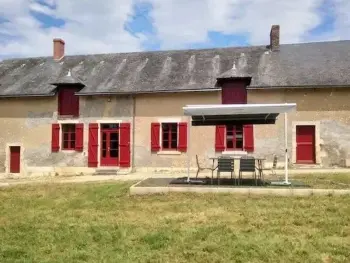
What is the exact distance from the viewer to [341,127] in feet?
48.2

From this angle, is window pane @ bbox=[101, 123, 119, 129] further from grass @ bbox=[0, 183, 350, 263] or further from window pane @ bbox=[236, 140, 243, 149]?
grass @ bbox=[0, 183, 350, 263]

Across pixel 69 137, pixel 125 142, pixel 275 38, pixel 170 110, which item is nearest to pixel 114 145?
pixel 125 142

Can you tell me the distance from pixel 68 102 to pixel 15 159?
370cm

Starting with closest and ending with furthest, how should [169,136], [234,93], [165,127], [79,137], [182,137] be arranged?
[234,93] < [182,137] < [169,136] < [165,127] < [79,137]

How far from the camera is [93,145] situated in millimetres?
16391

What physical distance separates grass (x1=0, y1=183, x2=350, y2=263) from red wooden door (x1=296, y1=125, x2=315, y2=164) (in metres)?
7.50

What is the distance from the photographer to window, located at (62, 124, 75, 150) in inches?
662

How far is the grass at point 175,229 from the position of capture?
473cm

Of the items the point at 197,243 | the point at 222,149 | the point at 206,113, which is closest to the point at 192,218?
the point at 197,243

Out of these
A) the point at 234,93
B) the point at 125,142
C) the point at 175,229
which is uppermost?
the point at 234,93

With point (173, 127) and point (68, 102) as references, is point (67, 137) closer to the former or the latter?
point (68, 102)

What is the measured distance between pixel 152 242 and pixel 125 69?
45.8 ft

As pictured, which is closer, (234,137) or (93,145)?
(234,137)

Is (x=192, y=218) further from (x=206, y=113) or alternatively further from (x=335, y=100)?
(x=335, y=100)
